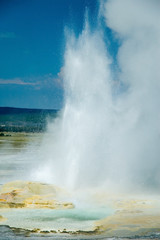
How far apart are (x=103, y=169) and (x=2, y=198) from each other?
6425 mm

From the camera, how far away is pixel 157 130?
19531 mm

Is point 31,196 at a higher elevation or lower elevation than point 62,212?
higher

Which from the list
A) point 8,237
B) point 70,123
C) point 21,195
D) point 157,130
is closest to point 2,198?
point 21,195

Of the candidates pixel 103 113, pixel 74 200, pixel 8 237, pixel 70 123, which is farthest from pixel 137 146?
pixel 8 237

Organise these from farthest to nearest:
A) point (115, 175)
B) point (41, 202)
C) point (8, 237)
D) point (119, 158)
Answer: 1. point (119, 158)
2. point (115, 175)
3. point (41, 202)
4. point (8, 237)

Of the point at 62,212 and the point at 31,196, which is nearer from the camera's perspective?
the point at 62,212

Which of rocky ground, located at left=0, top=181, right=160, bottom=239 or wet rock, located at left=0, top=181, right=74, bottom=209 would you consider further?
wet rock, located at left=0, top=181, right=74, bottom=209

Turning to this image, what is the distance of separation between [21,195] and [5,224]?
9.23 feet

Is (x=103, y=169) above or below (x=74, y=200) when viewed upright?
above

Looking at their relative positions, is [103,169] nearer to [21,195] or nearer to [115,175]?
[115,175]

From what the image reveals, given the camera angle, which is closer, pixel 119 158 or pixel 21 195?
pixel 21 195

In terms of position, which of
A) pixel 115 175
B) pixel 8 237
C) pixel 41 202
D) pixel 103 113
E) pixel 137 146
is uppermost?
pixel 103 113

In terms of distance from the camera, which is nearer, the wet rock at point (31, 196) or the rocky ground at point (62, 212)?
the rocky ground at point (62, 212)

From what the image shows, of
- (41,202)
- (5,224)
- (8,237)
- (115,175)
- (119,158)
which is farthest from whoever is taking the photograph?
(119,158)
